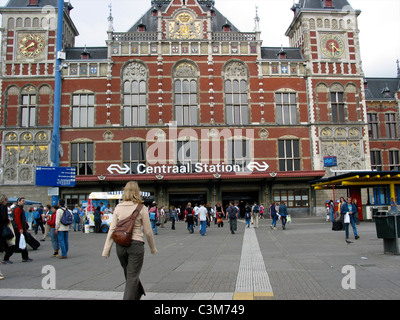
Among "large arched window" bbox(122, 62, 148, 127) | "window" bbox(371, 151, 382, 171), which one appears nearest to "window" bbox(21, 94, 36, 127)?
"large arched window" bbox(122, 62, 148, 127)

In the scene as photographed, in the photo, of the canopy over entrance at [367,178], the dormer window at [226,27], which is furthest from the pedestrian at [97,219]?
the dormer window at [226,27]

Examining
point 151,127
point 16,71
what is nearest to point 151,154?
point 151,127

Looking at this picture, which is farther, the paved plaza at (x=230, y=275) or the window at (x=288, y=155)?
the window at (x=288, y=155)

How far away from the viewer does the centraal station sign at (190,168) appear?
33.9 metres

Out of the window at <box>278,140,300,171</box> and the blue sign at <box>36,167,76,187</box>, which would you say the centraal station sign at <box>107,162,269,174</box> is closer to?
the window at <box>278,140,300,171</box>

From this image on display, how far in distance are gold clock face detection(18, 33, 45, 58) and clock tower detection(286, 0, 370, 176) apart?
23.8 metres

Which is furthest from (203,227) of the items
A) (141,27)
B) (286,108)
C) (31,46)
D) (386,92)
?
(386,92)

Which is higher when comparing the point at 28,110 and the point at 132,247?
the point at 28,110

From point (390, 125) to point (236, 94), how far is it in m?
18.7

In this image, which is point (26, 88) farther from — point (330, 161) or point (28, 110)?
Answer: point (330, 161)

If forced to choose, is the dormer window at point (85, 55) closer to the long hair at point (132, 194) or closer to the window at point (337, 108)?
the window at point (337, 108)

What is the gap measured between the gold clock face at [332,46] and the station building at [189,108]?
11 centimetres

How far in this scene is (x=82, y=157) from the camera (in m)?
34.3
